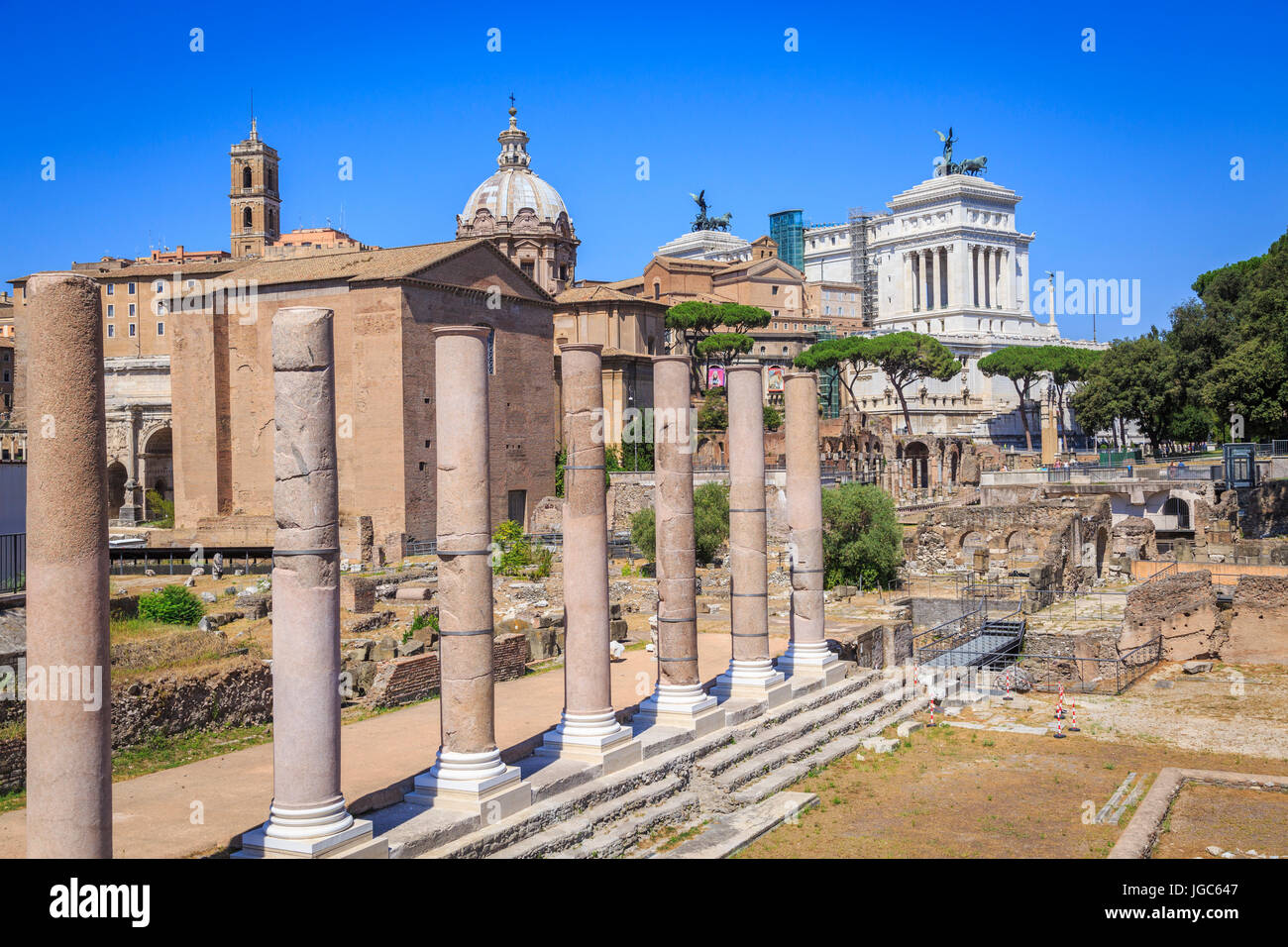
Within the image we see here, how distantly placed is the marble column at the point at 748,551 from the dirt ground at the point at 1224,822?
398 cm

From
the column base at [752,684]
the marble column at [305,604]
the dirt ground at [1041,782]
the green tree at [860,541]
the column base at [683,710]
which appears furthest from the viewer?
the green tree at [860,541]

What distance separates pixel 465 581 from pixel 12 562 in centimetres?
1024

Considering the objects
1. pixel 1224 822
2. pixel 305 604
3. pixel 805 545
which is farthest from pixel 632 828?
pixel 805 545

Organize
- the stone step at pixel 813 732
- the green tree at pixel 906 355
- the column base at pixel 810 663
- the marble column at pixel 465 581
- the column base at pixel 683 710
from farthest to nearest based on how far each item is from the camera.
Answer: the green tree at pixel 906 355
the column base at pixel 810 663
the column base at pixel 683 710
the stone step at pixel 813 732
the marble column at pixel 465 581

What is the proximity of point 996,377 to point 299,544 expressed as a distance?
7395 centimetres

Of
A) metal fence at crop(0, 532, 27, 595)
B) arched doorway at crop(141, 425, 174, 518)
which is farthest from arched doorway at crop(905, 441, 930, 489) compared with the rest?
metal fence at crop(0, 532, 27, 595)

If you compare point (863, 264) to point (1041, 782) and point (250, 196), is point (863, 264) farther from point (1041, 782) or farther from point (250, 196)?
point (1041, 782)

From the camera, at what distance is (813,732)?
39.1 feet

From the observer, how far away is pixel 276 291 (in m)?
35.1

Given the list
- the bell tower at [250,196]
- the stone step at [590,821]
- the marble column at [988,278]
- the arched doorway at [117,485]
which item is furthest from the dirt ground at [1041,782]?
the marble column at [988,278]

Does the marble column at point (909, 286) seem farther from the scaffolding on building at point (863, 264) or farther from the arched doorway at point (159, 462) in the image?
the arched doorway at point (159, 462)

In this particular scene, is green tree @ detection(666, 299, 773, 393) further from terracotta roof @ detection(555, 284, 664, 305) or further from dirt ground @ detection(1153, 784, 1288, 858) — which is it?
dirt ground @ detection(1153, 784, 1288, 858)

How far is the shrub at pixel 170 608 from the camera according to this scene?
19.5 m
